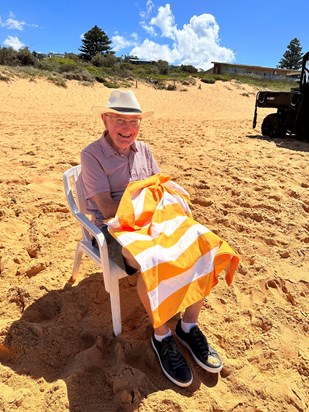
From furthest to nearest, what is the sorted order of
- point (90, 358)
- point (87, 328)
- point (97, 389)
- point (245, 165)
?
point (245, 165) → point (87, 328) → point (90, 358) → point (97, 389)

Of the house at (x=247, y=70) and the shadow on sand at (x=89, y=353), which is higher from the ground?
the house at (x=247, y=70)

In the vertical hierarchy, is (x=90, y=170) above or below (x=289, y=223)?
above

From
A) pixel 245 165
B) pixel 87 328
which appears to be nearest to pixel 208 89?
pixel 245 165

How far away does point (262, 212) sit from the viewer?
3.81 meters

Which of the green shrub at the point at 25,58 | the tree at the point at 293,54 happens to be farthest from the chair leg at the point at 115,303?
the tree at the point at 293,54

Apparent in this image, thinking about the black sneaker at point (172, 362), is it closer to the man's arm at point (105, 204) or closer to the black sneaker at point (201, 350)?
Result: the black sneaker at point (201, 350)

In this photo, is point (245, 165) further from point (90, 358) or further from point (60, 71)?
point (60, 71)

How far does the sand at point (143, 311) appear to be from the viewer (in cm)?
183

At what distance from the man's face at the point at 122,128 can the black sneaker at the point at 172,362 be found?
1.19m

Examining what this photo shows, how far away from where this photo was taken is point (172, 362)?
1909 millimetres

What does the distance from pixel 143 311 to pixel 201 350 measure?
517 millimetres

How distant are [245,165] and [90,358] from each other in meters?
3.95

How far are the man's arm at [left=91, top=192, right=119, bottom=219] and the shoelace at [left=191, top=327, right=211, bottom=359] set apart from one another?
0.85 metres

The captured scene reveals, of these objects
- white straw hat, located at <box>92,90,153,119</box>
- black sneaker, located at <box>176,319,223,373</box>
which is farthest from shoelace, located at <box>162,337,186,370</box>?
white straw hat, located at <box>92,90,153,119</box>
